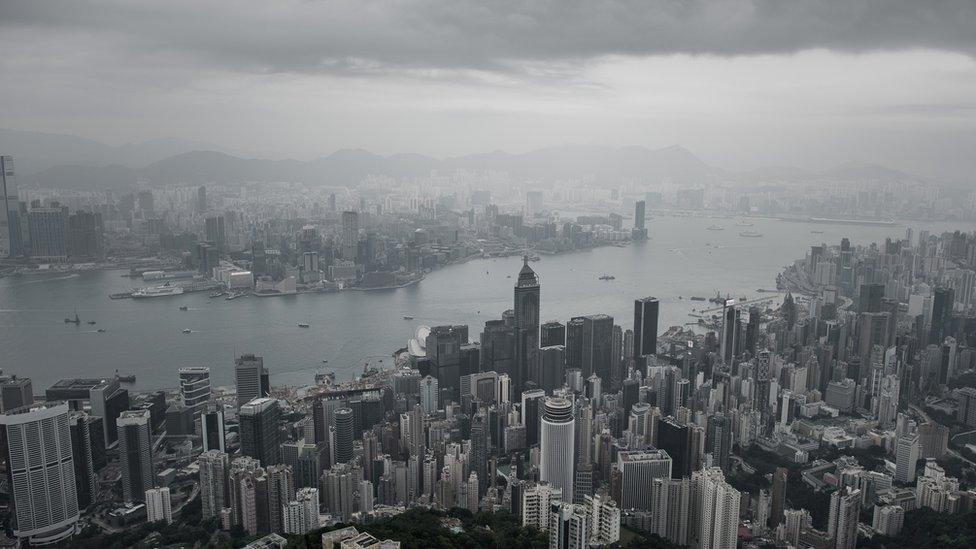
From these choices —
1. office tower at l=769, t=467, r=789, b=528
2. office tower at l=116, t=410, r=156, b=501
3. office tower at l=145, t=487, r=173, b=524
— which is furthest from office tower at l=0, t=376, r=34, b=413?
A: office tower at l=769, t=467, r=789, b=528

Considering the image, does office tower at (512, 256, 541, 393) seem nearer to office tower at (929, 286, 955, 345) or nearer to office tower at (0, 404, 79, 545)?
office tower at (0, 404, 79, 545)

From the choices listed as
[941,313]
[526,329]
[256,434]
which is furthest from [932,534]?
[256,434]

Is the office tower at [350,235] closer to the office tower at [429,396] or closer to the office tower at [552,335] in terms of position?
the office tower at [552,335]

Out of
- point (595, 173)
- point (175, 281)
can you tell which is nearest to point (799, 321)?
point (595, 173)

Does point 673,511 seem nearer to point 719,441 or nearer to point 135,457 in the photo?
point 719,441

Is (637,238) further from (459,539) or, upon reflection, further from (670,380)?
(459,539)

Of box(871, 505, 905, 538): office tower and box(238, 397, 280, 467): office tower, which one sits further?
box(238, 397, 280, 467): office tower

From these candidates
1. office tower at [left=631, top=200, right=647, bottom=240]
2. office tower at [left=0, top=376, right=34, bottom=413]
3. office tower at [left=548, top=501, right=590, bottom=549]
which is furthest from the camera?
office tower at [left=631, top=200, right=647, bottom=240]
